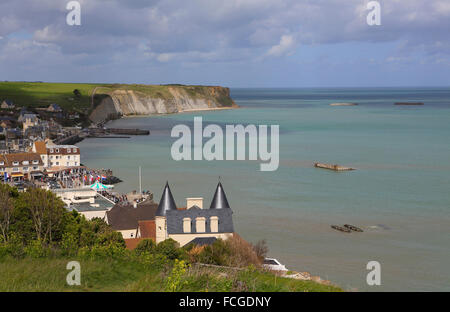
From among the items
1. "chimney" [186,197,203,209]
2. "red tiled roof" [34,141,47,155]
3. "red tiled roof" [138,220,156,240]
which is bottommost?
"red tiled roof" [138,220,156,240]

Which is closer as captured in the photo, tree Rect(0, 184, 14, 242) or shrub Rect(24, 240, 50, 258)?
shrub Rect(24, 240, 50, 258)

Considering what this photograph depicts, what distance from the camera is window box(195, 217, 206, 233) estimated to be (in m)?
25.0

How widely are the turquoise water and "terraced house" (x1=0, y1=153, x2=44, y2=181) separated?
804 cm

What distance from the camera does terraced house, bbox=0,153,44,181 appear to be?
5326cm

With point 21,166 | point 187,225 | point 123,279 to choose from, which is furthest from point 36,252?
point 21,166

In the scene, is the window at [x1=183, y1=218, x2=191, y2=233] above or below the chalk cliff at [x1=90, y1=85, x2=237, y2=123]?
below

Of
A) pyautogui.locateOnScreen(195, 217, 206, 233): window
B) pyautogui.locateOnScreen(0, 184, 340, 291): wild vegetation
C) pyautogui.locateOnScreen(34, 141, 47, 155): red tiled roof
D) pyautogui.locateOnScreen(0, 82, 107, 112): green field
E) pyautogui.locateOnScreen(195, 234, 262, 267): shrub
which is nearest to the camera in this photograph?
pyautogui.locateOnScreen(0, 184, 340, 291): wild vegetation

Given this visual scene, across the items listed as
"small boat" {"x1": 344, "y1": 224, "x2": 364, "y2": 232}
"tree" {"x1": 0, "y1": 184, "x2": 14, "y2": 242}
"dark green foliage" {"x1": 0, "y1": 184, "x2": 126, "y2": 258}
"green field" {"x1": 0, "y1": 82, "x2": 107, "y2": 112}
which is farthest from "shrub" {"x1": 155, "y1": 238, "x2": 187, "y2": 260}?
"green field" {"x1": 0, "y1": 82, "x2": 107, "y2": 112}

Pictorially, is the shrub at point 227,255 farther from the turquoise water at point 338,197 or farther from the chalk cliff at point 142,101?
the chalk cliff at point 142,101

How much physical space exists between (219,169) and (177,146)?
24.9m

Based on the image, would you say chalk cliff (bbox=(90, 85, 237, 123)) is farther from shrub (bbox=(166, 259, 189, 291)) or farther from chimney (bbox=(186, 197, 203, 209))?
shrub (bbox=(166, 259, 189, 291))

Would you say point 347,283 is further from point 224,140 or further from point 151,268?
point 224,140

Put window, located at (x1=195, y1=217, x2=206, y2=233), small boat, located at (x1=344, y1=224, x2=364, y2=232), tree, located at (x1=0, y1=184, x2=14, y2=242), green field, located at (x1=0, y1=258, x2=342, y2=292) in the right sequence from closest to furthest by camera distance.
Result: green field, located at (x1=0, y1=258, x2=342, y2=292) < tree, located at (x1=0, y1=184, x2=14, y2=242) < window, located at (x1=195, y1=217, x2=206, y2=233) < small boat, located at (x1=344, y1=224, x2=364, y2=232)
